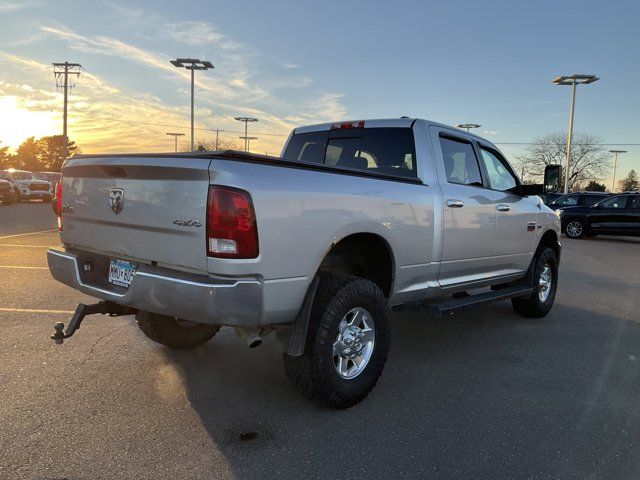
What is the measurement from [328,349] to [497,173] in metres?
3.18

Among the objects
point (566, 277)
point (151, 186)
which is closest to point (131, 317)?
point (151, 186)

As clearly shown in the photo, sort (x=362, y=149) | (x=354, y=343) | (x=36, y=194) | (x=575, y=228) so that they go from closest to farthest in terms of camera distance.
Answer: (x=354, y=343), (x=362, y=149), (x=575, y=228), (x=36, y=194)

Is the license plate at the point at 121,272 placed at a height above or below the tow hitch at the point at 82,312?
above

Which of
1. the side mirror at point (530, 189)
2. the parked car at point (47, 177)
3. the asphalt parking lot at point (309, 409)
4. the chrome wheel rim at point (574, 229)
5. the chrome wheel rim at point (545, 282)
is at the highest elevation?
the parked car at point (47, 177)

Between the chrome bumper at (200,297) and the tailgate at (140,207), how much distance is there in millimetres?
109

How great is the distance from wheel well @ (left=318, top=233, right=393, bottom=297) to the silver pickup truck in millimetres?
11

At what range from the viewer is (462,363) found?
438cm

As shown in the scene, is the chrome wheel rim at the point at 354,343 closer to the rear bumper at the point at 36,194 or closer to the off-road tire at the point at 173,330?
the off-road tire at the point at 173,330

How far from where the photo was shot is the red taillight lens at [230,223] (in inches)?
107

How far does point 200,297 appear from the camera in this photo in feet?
8.94

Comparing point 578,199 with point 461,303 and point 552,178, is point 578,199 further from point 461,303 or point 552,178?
point 461,303

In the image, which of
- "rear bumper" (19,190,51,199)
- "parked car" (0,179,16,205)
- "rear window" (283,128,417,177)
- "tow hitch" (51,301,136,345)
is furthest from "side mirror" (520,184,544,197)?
"rear bumper" (19,190,51,199)

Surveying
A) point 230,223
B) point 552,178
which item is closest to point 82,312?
point 230,223

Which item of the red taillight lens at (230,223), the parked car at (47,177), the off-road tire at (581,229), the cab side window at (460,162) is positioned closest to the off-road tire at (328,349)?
the red taillight lens at (230,223)
